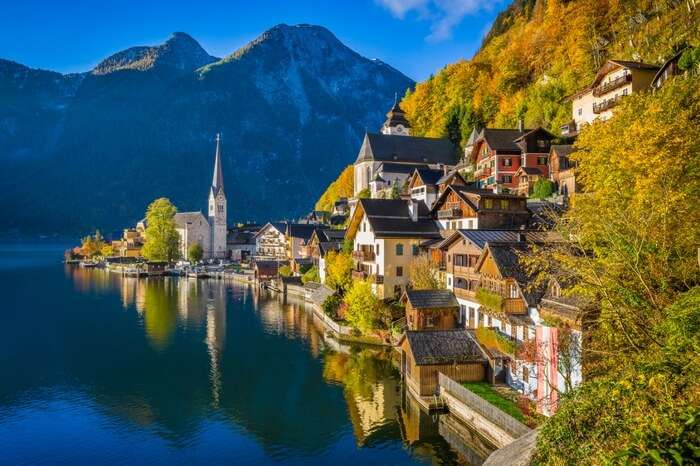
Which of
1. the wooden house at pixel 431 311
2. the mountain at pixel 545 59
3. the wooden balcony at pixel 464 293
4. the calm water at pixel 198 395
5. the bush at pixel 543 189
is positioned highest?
the mountain at pixel 545 59

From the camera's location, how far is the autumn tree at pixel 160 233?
121750mm

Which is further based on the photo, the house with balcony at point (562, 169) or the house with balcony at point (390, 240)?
Answer: the house with balcony at point (562, 169)

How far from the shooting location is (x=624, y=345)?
61.8ft

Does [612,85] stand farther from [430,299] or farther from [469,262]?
[430,299]

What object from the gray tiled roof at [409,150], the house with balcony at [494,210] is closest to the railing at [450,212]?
the house with balcony at [494,210]

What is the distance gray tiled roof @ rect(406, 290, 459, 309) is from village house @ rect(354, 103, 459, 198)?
54929 millimetres

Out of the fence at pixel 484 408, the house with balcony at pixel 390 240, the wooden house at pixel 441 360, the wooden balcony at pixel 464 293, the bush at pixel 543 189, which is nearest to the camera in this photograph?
the fence at pixel 484 408

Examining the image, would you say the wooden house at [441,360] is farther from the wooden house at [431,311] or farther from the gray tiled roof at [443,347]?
the wooden house at [431,311]

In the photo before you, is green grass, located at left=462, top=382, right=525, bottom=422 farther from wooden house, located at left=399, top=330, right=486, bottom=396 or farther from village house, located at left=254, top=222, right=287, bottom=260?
village house, located at left=254, top=222, right=287, bottom=260

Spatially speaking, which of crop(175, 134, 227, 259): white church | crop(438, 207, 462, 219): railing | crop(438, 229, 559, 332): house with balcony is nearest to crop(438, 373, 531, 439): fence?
crop(438, 229, 559, 332): house with balcony

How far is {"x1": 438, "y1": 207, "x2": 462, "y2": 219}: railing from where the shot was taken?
1911 inches

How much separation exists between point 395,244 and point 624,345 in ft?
111

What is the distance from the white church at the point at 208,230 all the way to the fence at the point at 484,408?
120 meters

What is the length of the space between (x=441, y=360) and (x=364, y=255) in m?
24.6
